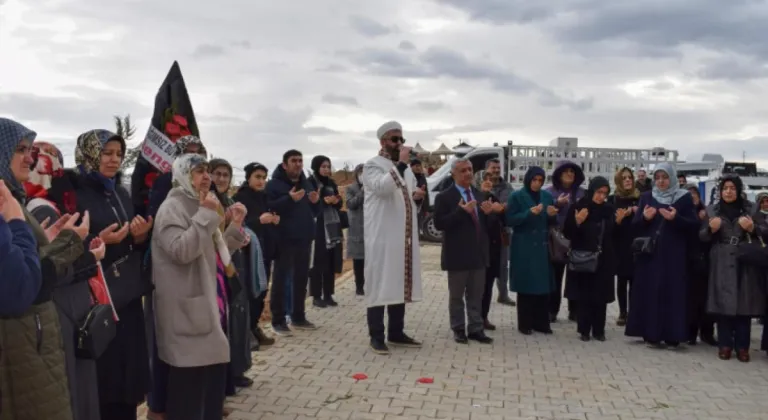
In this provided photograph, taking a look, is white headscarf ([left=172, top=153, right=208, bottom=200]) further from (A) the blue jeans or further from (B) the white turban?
(A) the blue jeans

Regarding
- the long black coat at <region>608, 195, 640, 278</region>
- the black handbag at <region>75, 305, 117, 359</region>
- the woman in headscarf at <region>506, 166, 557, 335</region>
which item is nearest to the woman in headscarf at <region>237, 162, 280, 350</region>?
the woman in headscarf at <region>506, 166, 557, 335</region>

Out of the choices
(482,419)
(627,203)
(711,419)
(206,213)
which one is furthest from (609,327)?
(206,213)

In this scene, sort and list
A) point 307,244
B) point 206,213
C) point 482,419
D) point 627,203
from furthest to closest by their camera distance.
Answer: point 627,203
point 307,244
point 482,419
point 206,213

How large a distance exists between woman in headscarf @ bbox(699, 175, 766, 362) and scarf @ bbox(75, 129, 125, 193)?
5.61 meters

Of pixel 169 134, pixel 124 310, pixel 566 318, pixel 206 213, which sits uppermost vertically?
pixel 169 134

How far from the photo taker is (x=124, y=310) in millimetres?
3883

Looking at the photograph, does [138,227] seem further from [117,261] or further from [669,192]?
[669,192]

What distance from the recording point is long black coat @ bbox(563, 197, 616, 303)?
7348 mm

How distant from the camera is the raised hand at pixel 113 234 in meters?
3.56

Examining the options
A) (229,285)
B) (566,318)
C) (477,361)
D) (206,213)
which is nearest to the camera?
(206,213)

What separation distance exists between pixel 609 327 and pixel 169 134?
602 centimetres

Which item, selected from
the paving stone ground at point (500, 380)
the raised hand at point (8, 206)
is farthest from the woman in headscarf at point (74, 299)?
the paving stone ground at point (500, 380)

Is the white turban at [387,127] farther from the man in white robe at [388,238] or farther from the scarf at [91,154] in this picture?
the scarf at [91,154]

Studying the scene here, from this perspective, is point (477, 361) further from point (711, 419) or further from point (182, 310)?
point (182, 310)
